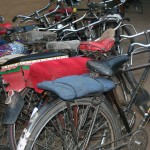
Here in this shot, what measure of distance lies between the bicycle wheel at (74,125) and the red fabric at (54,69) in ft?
0.76

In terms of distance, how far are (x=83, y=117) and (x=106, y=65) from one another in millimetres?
456

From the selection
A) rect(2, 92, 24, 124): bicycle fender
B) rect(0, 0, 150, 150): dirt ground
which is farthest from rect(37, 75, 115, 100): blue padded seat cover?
rect(0, 0, 150, 150): dirt ground

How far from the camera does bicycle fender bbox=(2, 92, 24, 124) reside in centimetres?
254

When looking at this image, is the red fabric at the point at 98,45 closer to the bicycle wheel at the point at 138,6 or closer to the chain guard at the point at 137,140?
the chain guard at the point at 137,140

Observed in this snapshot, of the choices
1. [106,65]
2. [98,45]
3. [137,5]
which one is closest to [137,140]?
[106,65]

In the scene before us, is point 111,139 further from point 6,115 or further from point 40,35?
point 40,35

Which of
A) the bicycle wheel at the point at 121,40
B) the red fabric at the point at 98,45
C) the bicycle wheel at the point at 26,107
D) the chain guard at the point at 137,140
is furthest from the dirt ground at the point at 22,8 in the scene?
the chain guard at the point at 137,140

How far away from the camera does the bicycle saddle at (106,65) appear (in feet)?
8.39

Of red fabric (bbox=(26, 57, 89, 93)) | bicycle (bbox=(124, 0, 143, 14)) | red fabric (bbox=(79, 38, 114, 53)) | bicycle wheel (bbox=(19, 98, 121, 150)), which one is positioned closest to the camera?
bicycle wheel (bbox=(19, 98, 121, 150))

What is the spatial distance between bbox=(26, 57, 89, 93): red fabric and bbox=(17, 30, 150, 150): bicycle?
0.12 meters

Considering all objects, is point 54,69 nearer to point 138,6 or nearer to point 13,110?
point 13,110

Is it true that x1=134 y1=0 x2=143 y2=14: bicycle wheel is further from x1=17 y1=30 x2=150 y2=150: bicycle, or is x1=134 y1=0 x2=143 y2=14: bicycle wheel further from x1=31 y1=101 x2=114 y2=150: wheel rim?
x1=31 y1=101 x2=114 y2=150: wheel rim

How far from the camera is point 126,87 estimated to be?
346 cm

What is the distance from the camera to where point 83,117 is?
8.51 ft
